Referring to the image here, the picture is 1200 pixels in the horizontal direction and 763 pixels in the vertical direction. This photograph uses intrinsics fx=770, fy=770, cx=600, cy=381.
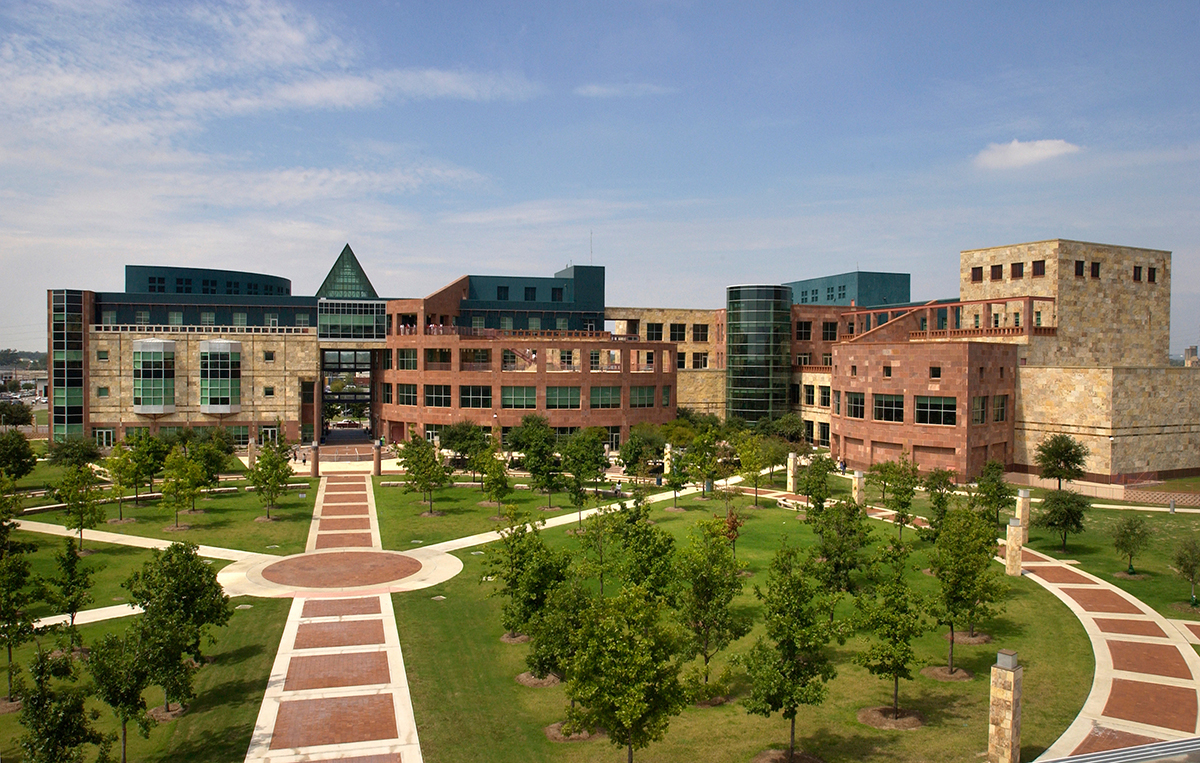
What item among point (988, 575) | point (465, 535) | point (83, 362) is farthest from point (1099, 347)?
point (83, 362)

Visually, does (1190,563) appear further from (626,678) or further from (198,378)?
(198,378)

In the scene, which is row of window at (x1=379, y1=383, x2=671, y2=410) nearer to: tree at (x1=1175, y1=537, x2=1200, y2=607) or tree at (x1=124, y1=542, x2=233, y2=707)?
tree at (x1=124, y1=542, x2=233, y2=707)

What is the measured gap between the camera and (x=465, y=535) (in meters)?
47.1

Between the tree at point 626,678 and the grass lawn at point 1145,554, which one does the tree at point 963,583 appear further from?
the tree at point 626,678

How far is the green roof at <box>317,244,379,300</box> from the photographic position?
10475 cm

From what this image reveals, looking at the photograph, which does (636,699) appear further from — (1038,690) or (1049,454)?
(1049,454)

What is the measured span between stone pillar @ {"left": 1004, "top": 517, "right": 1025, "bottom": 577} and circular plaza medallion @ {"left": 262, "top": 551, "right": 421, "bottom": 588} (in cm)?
2986

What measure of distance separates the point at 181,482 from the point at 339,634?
24263 millimetres

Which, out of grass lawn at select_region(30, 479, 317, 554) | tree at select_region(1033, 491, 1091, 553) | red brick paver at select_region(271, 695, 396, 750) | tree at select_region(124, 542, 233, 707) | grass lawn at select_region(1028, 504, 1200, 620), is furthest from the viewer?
grass lawn at select_region(30, 479, 317, 554)

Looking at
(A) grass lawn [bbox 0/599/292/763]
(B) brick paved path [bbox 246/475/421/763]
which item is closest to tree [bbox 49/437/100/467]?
(B) brick paved path [bbox 246/475/421/763]

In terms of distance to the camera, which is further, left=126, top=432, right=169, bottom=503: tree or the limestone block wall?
the limestone block wall

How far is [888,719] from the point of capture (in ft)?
78.1

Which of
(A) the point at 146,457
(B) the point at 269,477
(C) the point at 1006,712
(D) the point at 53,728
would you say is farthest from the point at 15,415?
(C) the point at 1006,712

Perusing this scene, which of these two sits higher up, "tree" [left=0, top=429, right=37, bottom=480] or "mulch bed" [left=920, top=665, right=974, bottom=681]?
"tree" [left=0, top=429, right=37, bottom=480]
